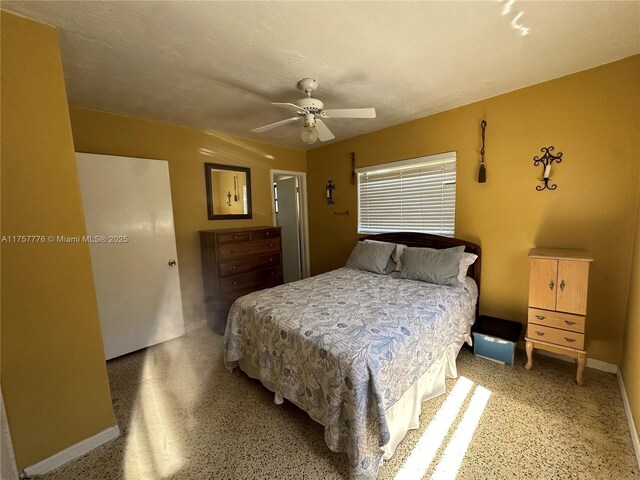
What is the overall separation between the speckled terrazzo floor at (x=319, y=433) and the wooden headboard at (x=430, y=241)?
93 centimetres

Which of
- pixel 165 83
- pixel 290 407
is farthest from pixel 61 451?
pixel 165 83

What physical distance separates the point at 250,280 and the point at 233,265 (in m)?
0.32

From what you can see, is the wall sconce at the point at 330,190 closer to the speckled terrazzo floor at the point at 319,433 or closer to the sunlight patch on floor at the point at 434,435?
the speckled terrazzo floor at the point at 319,433

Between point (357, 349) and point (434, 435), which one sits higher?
point (357, 349)

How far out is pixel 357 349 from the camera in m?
1.39

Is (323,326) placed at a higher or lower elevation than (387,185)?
lower

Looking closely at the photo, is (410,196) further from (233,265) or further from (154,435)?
(154,435)

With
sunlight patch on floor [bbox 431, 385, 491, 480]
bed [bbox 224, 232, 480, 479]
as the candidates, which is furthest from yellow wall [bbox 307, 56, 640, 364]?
sunlight patch on floor [bbox 431, 385, 491, 480]

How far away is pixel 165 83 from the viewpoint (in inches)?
81.7

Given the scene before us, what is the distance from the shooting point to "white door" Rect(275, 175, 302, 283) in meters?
4.52

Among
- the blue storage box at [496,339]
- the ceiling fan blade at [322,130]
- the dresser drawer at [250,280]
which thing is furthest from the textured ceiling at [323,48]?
the blue storage box at [496,339]

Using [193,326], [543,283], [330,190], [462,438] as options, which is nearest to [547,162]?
[543,283]

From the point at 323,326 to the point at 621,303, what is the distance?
7.91 ft

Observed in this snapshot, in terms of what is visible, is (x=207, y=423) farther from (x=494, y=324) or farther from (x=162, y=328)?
(x=494, y=324)
